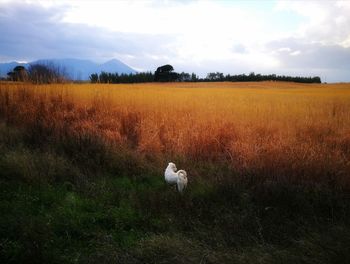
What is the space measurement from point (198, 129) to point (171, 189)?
312cm

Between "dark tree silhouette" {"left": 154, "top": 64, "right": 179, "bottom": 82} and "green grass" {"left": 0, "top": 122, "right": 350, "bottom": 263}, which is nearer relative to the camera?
"green grass" {"left": 0, "top": 122, "right": 350, "bottom": 263}

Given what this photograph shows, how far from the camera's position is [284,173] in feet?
21.9

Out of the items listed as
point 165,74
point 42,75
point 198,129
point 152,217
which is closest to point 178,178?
point 152,217

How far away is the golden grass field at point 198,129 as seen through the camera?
708cm

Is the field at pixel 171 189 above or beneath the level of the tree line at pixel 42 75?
beneath

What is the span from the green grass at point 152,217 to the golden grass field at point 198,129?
0.72m

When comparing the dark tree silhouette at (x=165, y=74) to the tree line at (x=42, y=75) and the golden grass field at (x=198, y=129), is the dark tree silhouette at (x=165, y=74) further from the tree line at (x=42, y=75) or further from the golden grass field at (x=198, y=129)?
the golden grass field at (x=198, y=129)

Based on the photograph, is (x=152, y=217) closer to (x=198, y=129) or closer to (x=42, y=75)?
(x=198, y=129)

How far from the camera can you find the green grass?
4.42 metres

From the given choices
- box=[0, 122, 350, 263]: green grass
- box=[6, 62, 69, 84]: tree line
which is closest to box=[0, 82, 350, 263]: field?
box=[0, 122, 350, 263]: green grass

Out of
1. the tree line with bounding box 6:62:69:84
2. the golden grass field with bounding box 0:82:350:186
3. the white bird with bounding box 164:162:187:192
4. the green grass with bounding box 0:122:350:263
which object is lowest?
the green grass with bounding box 0:122:350:263

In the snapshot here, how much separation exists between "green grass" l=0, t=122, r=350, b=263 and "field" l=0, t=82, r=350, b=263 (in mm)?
17

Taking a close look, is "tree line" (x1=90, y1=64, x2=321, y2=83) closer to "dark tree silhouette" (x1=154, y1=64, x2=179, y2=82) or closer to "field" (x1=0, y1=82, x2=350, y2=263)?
"dark tree silhouette" (x1=154, y1=64, x2=179, y2=82)

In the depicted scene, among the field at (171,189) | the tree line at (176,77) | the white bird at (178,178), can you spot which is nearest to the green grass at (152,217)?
the field at (171,189)
